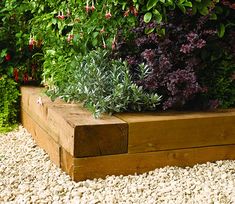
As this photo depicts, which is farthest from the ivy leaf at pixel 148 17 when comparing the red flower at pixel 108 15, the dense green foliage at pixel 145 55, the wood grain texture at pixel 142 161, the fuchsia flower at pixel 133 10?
the wood grain texture at pixel 142 161

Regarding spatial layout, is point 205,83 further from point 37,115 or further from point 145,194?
point 37,115

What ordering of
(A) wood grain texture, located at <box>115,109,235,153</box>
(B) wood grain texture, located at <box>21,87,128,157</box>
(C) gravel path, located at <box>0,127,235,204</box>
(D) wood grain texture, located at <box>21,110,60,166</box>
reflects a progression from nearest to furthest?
1. (C) gravel path, located at <box>0,127,235,204</box>
2. (B) wood grain texture, located at <box>21,87,128,157</box>
3. (A) wood grain texture, located at <box>115,109,235,153</box>
4. (D) wood grain texture, located at <box>21,110,60,166</box>

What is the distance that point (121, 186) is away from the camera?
2.60m

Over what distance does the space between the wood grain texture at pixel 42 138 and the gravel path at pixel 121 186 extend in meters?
0.07

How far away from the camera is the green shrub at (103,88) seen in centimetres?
285

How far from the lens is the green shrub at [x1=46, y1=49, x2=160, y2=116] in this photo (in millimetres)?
2850

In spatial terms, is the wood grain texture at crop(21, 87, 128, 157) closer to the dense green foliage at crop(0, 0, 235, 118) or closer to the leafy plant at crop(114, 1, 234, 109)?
the dense green foliage at crop(0, 0, 235, 118)

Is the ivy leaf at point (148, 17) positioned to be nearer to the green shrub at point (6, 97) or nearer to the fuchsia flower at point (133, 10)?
the fuchsia flower at point (133, 10)

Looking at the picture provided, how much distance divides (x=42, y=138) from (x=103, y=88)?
0.68 m

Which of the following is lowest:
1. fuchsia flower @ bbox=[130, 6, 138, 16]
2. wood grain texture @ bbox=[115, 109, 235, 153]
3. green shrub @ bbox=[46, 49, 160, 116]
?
wood grain texture @ bbox=[115, 109, 235, 153]

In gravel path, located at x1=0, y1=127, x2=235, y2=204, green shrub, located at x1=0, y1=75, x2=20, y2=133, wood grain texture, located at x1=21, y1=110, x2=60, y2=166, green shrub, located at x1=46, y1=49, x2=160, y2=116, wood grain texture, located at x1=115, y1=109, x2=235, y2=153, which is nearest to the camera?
gravel path, located at x1=0, y1=127, x2=235, y2=204

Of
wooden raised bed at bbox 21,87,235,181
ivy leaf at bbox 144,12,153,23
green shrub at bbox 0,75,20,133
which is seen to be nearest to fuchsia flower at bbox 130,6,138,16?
ivy leaf at bbox 144,12,153,23

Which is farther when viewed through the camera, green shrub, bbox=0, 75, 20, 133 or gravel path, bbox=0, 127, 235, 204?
green shrub, bbox=0, 75, 20, 133

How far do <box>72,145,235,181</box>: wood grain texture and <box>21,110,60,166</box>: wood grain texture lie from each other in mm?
327
